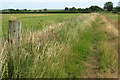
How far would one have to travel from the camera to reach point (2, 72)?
4473 mm

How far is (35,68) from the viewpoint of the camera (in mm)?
4816

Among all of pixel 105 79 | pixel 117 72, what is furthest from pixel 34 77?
pixel 117 72

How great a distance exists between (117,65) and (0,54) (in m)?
3.95

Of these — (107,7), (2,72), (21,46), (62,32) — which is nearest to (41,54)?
(21,46)

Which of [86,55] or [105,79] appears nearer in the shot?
[105,79]

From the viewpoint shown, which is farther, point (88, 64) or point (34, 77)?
point (88, 64)

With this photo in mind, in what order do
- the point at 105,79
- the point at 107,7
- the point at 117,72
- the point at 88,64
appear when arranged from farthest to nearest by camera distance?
the point at 107,7 → the point at 88,64 → the point at 117,72 → the point at 105,79

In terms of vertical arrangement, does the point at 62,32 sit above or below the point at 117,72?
above

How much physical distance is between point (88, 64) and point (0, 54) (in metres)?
3.92

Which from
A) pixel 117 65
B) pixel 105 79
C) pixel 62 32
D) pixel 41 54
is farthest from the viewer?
pixel 62 32

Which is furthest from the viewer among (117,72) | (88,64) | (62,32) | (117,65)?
(62,32)

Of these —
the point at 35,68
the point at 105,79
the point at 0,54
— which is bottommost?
the point at 105,79

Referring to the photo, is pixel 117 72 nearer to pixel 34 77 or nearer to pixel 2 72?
pixel 34 77

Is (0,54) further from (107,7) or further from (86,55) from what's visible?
(107,7)
